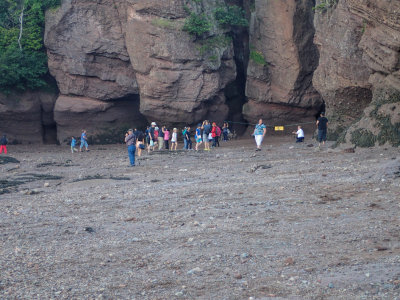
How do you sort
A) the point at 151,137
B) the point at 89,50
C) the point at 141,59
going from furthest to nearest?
1. the point at 89,50
2. the point at 141,59
3. the point at 151,137

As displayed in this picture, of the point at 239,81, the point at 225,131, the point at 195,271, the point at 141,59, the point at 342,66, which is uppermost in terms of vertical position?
the point at 141,59

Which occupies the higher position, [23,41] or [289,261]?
[23,41]

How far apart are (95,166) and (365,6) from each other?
11.2 metres

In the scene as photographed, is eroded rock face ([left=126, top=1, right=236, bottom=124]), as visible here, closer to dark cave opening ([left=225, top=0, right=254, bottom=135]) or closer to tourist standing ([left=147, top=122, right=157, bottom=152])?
dark cave opening ([left=225, top=0, right=254, bottom=135])

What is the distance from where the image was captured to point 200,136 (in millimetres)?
27469

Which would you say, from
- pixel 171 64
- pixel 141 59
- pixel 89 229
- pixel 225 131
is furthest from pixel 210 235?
pixel 225 131

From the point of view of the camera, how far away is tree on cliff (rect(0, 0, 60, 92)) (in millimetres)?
33094

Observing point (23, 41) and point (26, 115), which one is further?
point (26, 115)

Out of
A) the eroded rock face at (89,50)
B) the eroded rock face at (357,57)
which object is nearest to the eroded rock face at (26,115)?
the eroded rock face at (89,50)

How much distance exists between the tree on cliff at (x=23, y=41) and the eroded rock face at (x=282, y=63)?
11767 mm

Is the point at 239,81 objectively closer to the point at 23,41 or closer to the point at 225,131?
the point at 225,131

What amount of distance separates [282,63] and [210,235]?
24422mm

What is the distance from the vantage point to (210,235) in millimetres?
8875

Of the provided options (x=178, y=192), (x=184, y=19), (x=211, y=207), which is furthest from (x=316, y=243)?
(x=184, y=19)
